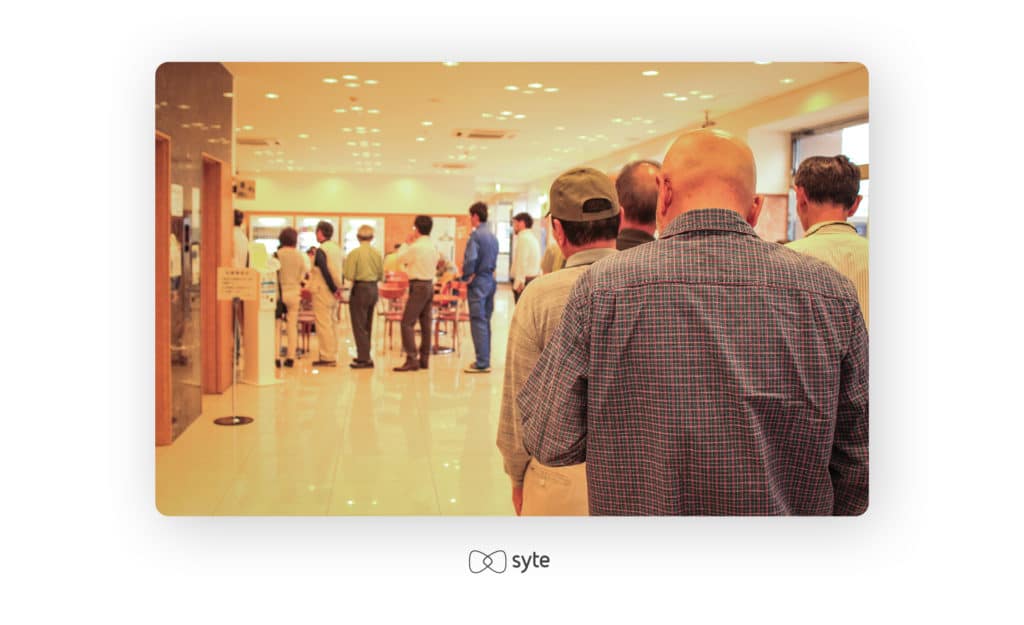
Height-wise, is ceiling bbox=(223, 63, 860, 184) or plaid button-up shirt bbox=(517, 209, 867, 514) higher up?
ceiling bbox=(223, 63, 860, 184)

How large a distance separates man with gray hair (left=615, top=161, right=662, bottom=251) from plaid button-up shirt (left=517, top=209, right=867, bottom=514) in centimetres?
60

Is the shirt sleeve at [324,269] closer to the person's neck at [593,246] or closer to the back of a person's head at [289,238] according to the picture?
the back of a person's head at [289,238]

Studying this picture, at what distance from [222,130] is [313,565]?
5060mm

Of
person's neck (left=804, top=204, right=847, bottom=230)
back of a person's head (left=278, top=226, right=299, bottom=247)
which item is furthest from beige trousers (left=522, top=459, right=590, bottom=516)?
back of a person's head (left=278, top=226, right=299, bottom=247)

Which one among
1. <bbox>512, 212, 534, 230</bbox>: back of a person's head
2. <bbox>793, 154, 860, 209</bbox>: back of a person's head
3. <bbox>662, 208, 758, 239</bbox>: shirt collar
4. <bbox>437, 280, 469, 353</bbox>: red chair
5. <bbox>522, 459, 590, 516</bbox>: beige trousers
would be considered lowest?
<bbox>522, 459, 590, 516</bbox>: beige trousers

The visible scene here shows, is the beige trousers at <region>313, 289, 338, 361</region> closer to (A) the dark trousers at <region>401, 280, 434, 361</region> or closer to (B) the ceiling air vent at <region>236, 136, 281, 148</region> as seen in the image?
(A) the dark trousers at <region>401, 280, 434, 361</region>

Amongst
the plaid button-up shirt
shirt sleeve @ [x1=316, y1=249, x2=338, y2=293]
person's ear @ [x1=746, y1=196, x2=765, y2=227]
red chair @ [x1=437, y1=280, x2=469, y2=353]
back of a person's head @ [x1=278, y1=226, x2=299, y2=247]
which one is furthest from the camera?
red chair @ [x1=437, y1=280, x2=469, y2=353]

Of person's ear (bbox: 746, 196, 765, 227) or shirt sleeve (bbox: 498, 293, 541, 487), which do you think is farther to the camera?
shirt sleeve (bbox: 498, 293, 541, 487)

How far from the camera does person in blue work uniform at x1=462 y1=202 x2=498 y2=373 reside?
28.8 feet

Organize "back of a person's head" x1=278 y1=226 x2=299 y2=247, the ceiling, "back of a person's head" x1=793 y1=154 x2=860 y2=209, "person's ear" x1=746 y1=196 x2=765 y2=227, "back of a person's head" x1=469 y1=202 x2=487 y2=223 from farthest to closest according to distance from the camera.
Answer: "back of a person's head" x1=278 y1=226 x2=299 y2=247 → "back of a person's head" x1=469 y1=202 x2=487 y2=223 → the ceiling → "back of a person's head" x1=793 y1=154 x2=860 y2=209 → "person's ear" x1=746 y1=196 x2=765 y2=227

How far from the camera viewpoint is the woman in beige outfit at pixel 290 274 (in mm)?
8859

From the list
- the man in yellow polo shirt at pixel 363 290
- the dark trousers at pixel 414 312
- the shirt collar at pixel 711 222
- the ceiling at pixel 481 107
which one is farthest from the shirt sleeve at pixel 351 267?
the shirt collar at pixel 711 222

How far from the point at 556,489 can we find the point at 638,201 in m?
0.85

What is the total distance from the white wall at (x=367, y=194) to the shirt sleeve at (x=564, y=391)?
15623 mm
